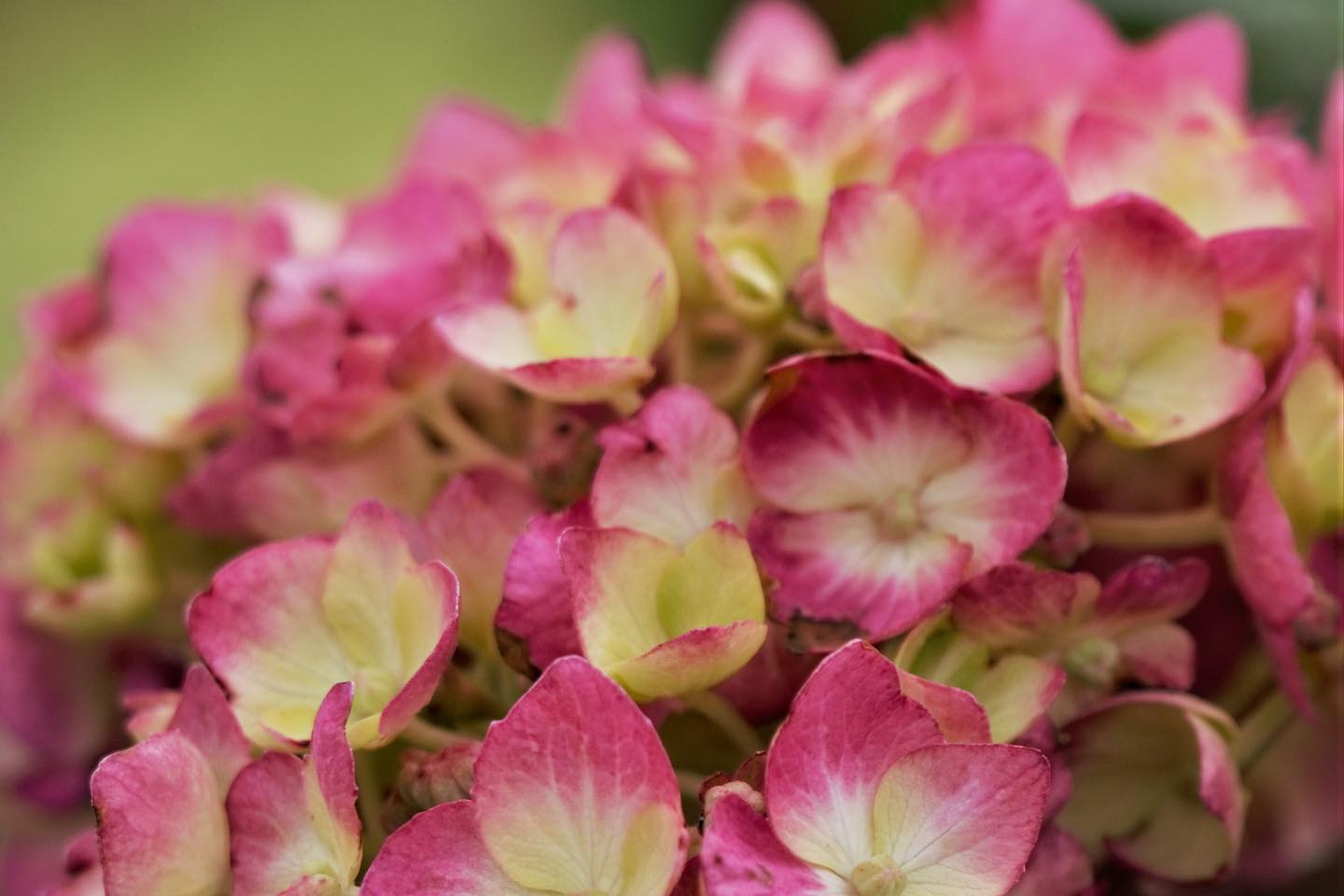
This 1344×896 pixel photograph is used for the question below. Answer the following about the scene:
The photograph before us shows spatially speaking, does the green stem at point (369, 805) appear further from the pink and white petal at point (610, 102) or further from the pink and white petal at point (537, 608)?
the pink and white petal at point (610, 102)

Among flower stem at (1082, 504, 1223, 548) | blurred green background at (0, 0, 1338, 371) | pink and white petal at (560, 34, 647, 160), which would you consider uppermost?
pink and white petal at (560, 34, 647, 160)

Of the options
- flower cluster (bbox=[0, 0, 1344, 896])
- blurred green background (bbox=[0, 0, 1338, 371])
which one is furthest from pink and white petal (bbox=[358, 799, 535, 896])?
blurred green background (bbox=[0, 0, 1338, 371])

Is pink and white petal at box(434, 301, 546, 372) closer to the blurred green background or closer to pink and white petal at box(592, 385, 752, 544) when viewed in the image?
pink and white petal at box(592, 385, 752, 544)

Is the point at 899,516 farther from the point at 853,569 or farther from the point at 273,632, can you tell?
the point at 273,632

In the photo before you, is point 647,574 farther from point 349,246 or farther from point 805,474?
point 349,246

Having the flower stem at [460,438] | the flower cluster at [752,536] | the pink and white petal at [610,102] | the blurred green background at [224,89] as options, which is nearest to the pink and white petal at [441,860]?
the flower cluster at [752,536]

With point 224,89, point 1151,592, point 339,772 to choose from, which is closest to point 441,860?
point 339,772

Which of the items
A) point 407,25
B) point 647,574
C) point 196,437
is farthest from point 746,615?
point 407,25
